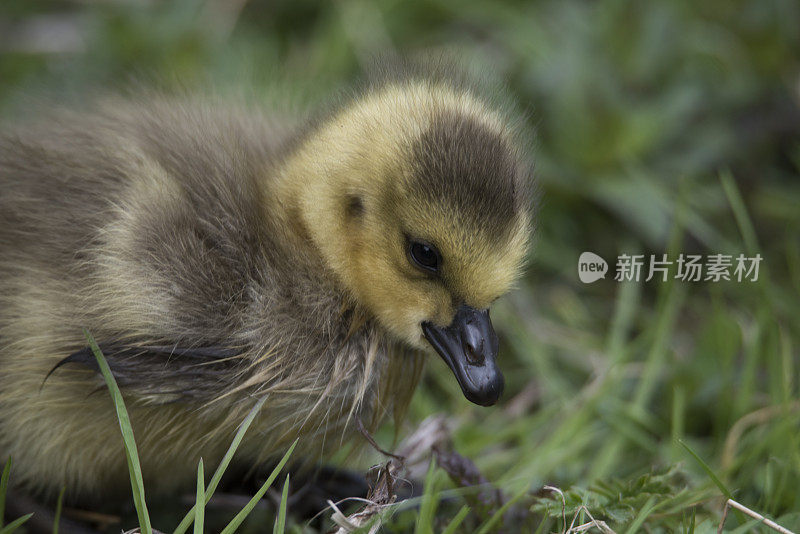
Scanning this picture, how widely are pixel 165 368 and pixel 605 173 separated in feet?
4.18

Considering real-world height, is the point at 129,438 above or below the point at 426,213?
below

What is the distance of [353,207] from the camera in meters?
1.24

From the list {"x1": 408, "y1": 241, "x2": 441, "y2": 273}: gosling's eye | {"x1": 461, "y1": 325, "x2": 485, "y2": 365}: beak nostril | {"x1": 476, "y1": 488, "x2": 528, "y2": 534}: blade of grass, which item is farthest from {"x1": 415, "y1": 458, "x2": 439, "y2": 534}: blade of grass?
{"x1": 408, "y1": 241, "x2": 441, "y2": 273}: gosling's eye

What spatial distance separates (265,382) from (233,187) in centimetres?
28

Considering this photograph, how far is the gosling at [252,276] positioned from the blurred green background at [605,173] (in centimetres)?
30

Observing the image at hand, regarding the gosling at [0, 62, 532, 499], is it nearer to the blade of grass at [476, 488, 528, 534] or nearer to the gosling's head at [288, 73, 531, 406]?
the gosling's head at [288, 73, 531, 406]

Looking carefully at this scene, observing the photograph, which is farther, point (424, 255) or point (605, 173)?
point (605, 173)

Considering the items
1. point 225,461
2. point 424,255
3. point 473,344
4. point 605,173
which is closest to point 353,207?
point 424,255

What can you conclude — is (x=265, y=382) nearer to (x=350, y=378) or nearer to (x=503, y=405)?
(x=350, y=378)

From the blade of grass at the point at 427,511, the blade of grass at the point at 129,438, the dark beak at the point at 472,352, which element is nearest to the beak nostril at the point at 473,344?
the dark beak at the point at 472,352

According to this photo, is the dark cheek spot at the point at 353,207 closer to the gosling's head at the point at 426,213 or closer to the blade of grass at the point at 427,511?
the gosling's head at the point at 426,213

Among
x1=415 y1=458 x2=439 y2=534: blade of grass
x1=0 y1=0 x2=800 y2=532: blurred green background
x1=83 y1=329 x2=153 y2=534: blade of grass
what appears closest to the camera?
x1=83 y1=329 x2=153 y2=534: blade of grass

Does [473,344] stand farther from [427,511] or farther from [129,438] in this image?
[129,438]

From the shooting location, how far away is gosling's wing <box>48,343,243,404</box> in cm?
114
